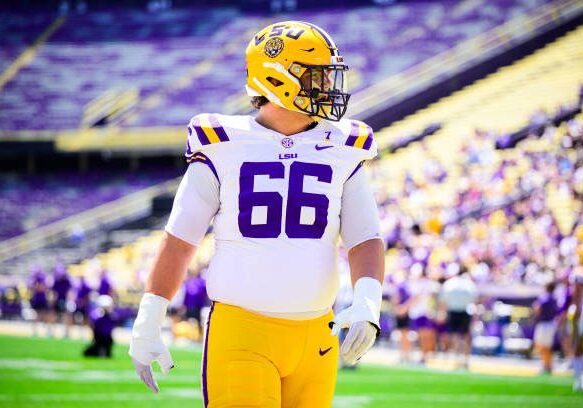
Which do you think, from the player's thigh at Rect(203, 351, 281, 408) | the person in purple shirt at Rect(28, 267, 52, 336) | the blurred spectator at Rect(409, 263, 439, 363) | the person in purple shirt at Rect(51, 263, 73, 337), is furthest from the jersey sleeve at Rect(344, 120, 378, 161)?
the person in purple shirt at Rect(28, 267, 52, 336)

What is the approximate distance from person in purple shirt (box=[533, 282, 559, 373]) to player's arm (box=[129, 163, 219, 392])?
1161 centimetres

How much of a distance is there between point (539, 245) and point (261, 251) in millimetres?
15236

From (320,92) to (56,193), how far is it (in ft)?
96.9

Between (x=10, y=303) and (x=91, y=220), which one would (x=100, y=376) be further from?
(x=91, y=220)

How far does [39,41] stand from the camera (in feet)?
118

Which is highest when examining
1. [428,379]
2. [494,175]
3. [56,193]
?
[56,193]

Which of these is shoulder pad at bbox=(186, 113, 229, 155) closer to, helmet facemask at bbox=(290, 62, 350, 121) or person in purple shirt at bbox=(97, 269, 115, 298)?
helmet facemask at bbox=(290, 62, 350, 121)

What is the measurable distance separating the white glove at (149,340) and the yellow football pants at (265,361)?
0.14 meters

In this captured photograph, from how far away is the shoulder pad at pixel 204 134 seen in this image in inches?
138

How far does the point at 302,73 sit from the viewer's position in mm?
3572

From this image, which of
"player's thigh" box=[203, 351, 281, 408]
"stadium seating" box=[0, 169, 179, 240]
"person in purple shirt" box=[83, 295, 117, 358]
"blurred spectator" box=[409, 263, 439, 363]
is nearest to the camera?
"player's thigh" box=[203, 351, 281, 408]

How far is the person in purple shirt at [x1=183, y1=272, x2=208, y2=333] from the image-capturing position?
2000 centimetres

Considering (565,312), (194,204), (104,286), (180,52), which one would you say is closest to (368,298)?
(194,204)

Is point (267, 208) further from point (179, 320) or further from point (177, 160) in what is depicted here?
point (177, 160)
